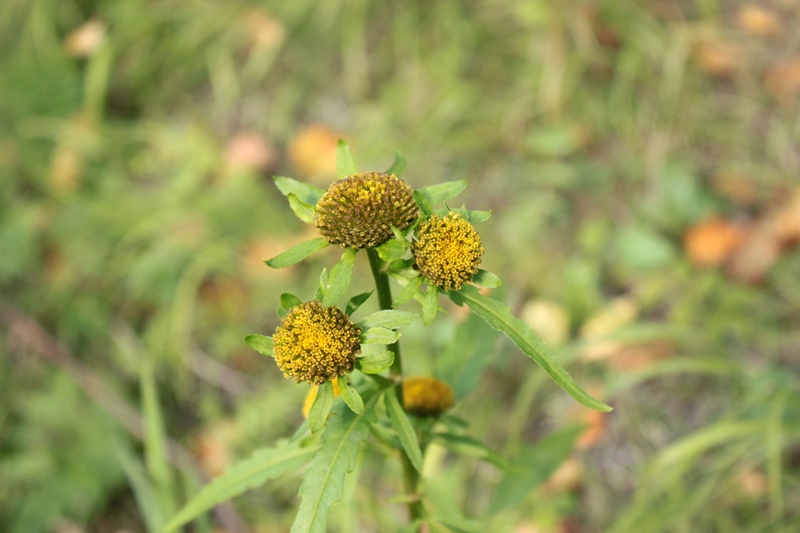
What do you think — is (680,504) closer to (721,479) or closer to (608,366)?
(721,479)

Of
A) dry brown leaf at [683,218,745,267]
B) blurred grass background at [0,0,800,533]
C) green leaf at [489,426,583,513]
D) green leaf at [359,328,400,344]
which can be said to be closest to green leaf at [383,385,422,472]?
green leaf at [359,328,400,344]

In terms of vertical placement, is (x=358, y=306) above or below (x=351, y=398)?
above

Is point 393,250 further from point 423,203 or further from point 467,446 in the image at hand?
point 467,446

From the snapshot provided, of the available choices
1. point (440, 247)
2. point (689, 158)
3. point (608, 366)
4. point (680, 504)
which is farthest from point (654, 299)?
point (440, 247)

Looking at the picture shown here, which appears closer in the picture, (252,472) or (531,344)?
(531,344)

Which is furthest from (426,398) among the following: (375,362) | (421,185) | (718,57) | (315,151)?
(718,57)

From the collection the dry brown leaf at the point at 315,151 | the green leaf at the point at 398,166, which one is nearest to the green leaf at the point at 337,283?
the green leaf at the point at 398,166

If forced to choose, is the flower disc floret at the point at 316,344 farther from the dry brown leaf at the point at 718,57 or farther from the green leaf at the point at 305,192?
the dry brown leaf at the point at 718,57
